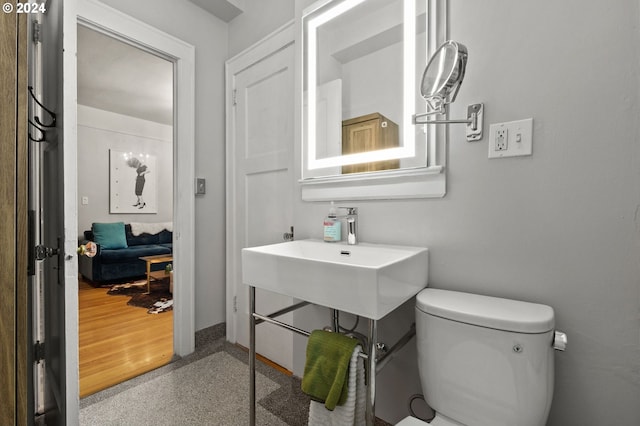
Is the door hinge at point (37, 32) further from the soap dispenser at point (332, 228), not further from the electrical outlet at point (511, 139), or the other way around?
the electrical outlet at point (511, 139)

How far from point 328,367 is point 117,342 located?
2022 mm

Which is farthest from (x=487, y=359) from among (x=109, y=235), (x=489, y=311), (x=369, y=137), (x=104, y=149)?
(x=104, y=149)

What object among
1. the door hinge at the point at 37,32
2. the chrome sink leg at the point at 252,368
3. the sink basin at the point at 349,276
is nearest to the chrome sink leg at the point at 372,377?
the sink basin at the point at 349,276

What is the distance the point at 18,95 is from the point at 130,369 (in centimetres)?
169

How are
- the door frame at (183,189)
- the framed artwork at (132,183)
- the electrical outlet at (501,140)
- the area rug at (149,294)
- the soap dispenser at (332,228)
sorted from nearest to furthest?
1. the electrical outlet at (501,140)
2. the soap dispenser at (332,228)
3. the door frame at (183,189)
4. the area rug at (149,294)
5. the framed artwork at (132,183)

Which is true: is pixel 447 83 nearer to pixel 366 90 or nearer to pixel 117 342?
pixel 366 90

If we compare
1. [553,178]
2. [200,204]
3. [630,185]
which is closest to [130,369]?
[200,204]

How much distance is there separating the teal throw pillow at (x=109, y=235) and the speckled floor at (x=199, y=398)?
120 inches

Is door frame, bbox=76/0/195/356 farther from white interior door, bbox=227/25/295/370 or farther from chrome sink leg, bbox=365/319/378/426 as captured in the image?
chrome sink leg, bbox=365/319/378/426

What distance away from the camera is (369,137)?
4.50 ft

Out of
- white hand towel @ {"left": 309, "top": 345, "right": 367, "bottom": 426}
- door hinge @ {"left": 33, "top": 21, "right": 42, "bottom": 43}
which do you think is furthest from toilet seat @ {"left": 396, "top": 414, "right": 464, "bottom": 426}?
door hinge @ {"left": 33, "top": 21, "right": 42, "bottom": 43}

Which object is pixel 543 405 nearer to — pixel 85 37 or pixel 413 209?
pixel 413 209

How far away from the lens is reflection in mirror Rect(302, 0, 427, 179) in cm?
→ 122

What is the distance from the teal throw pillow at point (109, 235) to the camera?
13.3ft
